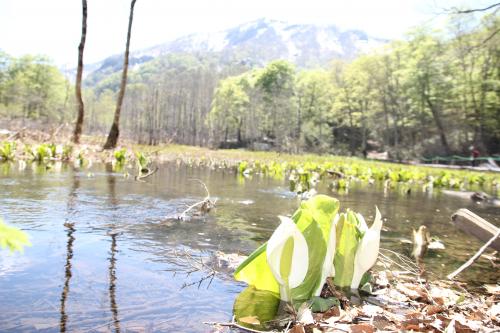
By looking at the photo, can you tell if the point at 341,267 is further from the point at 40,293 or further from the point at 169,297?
the point at 40,293

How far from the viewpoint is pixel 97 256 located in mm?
2959

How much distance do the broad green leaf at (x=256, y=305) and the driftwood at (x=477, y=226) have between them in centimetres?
179

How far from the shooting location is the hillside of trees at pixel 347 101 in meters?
46.5

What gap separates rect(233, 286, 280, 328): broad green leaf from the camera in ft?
6.95

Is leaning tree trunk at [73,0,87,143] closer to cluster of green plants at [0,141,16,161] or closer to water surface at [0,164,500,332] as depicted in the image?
cluster of green plants at [0,141,16,161]

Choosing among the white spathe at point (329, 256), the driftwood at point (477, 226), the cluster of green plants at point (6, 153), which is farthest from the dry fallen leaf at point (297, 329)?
the cluster of green plants at point (6, 153)

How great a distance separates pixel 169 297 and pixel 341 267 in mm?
961

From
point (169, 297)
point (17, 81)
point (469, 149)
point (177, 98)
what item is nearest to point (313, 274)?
point (169, 297)

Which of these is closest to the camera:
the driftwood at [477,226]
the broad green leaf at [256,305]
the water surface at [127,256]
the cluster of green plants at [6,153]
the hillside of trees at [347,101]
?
the water surface at [127,256]

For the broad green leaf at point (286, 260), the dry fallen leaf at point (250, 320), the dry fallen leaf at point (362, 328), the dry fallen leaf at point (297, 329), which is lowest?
the dry fallen leaf at point (250, 320)

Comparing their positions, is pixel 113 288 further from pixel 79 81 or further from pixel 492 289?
pixel 79 81

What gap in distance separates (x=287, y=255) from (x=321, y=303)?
0.33 metres

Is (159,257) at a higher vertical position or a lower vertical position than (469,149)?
lower

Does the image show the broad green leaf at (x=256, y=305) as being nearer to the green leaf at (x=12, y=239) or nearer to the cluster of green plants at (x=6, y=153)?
the green leaf at (x=12, y=239)
